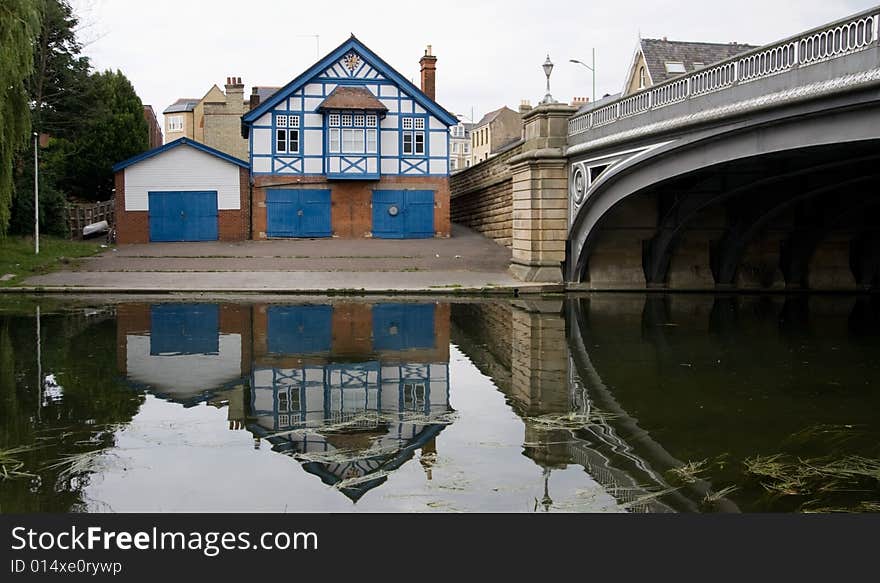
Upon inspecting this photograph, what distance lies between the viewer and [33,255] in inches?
1077

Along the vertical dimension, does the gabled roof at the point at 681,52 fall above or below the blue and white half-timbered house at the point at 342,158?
above

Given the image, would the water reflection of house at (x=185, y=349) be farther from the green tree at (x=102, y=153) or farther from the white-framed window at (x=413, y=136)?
the green tree at (x=102, y=153)

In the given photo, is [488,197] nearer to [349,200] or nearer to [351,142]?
[349,200]

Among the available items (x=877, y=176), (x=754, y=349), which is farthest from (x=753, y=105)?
(x=877, y=176)

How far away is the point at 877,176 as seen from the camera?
18219 mm

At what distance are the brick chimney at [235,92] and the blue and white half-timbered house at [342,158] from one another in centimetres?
1812

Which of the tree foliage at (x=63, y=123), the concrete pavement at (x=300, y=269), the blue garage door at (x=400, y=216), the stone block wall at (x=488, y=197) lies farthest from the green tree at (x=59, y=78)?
the stone block wall at (x=488, y=197)

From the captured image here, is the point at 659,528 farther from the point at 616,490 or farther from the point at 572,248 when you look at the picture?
the point at 572,248

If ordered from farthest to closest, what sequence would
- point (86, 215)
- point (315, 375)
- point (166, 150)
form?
1. point (86, 215)
2. point (166, 150)
3. point (315, 375)

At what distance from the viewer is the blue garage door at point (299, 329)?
13.1 meters

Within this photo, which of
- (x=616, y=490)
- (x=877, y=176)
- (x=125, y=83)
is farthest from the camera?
(x=125, y=83)

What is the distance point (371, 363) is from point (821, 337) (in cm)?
745

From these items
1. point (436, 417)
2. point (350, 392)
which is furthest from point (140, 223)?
point (436, 417)

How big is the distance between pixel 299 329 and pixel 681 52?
35540 mm
